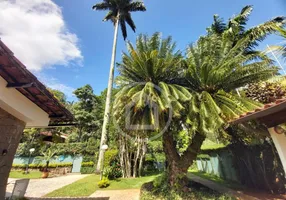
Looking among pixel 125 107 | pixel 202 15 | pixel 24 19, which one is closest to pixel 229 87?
pixel 125 107

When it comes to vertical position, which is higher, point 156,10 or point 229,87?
point 156,10


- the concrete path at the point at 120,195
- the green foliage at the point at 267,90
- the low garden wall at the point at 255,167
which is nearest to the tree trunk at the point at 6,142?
the concrete path at the point at 120,195

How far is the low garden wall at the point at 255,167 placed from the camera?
819cm

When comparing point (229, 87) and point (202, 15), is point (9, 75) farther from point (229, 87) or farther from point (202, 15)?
point (202, 15)

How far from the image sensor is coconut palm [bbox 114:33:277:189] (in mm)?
6781

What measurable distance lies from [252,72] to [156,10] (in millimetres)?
8134

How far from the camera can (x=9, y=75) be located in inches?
127

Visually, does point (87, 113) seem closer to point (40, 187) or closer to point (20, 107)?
point (40, 187)

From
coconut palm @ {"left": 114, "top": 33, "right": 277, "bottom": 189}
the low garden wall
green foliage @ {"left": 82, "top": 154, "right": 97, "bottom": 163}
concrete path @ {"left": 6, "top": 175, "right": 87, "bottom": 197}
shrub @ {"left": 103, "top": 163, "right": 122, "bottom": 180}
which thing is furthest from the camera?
green foliage @ {"left": 82, "top": 154, "right": 97, "bottom": 163}

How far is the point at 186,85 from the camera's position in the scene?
8414 mm

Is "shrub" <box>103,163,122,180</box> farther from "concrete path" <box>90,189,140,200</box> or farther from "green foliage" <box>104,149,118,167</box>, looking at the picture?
"concrete path" <box>90,189,140,200</box>

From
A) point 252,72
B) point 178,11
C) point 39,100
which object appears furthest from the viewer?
point 178,11

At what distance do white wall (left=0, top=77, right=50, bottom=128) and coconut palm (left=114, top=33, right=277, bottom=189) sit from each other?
134 inches

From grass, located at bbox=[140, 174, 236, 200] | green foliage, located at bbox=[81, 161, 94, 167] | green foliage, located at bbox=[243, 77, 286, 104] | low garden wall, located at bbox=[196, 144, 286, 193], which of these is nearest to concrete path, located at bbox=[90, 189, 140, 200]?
grass, located at bbox=[140, 174, 236, 200]
